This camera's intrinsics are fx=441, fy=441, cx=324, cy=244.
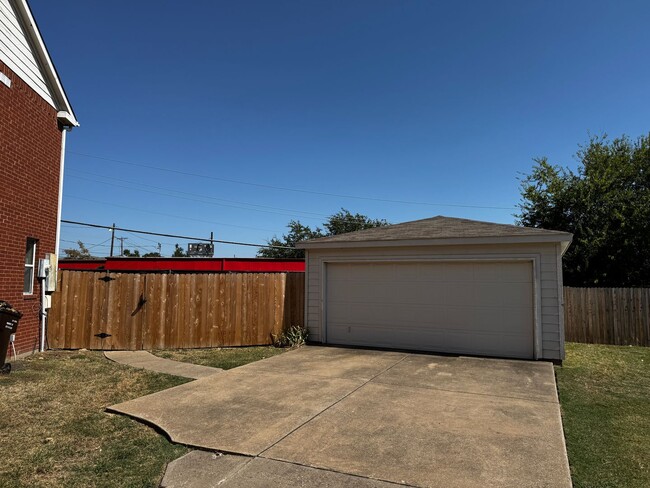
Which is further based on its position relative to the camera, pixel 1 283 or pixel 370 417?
pixel 1 283

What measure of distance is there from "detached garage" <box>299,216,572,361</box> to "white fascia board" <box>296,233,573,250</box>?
0.8 inches

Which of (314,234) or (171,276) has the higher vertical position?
(314,234)

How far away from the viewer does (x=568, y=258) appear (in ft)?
63.8

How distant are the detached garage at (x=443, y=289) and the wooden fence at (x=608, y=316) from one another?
4185 millimetres

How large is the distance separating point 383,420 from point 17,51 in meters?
9.82

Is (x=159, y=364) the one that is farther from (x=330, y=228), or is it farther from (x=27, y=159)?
(x=330, y=228)

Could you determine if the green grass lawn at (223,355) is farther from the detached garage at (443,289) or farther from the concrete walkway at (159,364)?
the detached garage at (443,289)

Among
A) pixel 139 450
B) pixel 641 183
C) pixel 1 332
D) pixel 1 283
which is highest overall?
pixel 641 183

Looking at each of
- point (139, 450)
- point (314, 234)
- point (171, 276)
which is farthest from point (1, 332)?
point (314, 234)

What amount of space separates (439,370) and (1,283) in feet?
27.3

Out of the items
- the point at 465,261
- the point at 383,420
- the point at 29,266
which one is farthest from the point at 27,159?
the point at 465,261

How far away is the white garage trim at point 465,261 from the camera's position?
8.95 meters

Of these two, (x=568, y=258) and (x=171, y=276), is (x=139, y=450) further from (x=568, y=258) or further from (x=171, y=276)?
(x=568, y=258)

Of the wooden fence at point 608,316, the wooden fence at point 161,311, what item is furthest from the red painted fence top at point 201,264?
the wooden fence at point 608,316
